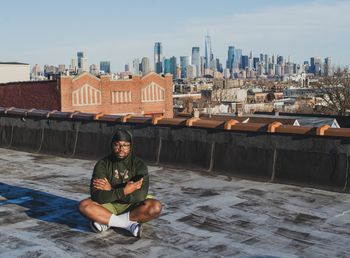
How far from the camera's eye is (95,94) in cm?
5597

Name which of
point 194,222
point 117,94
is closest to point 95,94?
point 117,94

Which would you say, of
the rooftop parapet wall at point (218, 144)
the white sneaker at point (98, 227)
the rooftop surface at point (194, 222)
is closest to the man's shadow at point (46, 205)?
the rooftop surface at point (194, 222)

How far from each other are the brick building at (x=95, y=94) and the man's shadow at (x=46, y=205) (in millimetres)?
42576

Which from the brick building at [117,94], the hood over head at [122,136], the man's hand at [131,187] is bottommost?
the man's hand at [131,187]

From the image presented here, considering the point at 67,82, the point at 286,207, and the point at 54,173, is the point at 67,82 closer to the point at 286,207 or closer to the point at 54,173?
the point at 54,173

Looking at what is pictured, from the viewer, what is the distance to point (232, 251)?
537 centimetres

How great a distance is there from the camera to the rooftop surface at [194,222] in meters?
5.45

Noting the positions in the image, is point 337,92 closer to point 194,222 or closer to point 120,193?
point 194,222

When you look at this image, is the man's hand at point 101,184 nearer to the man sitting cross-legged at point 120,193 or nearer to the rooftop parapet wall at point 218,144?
the man sitting cross-legged at point 120,193

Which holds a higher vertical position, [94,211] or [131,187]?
[131,187]

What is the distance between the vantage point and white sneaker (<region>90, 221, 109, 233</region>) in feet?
19.3

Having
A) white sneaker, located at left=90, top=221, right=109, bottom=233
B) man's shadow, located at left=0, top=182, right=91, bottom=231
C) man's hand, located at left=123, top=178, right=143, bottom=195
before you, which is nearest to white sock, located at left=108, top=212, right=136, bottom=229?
white sneaker, located at left=90, top=221, right=109, bottom=233

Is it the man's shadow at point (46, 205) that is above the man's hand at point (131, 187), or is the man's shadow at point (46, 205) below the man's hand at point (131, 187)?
below

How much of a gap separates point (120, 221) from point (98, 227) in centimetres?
29
